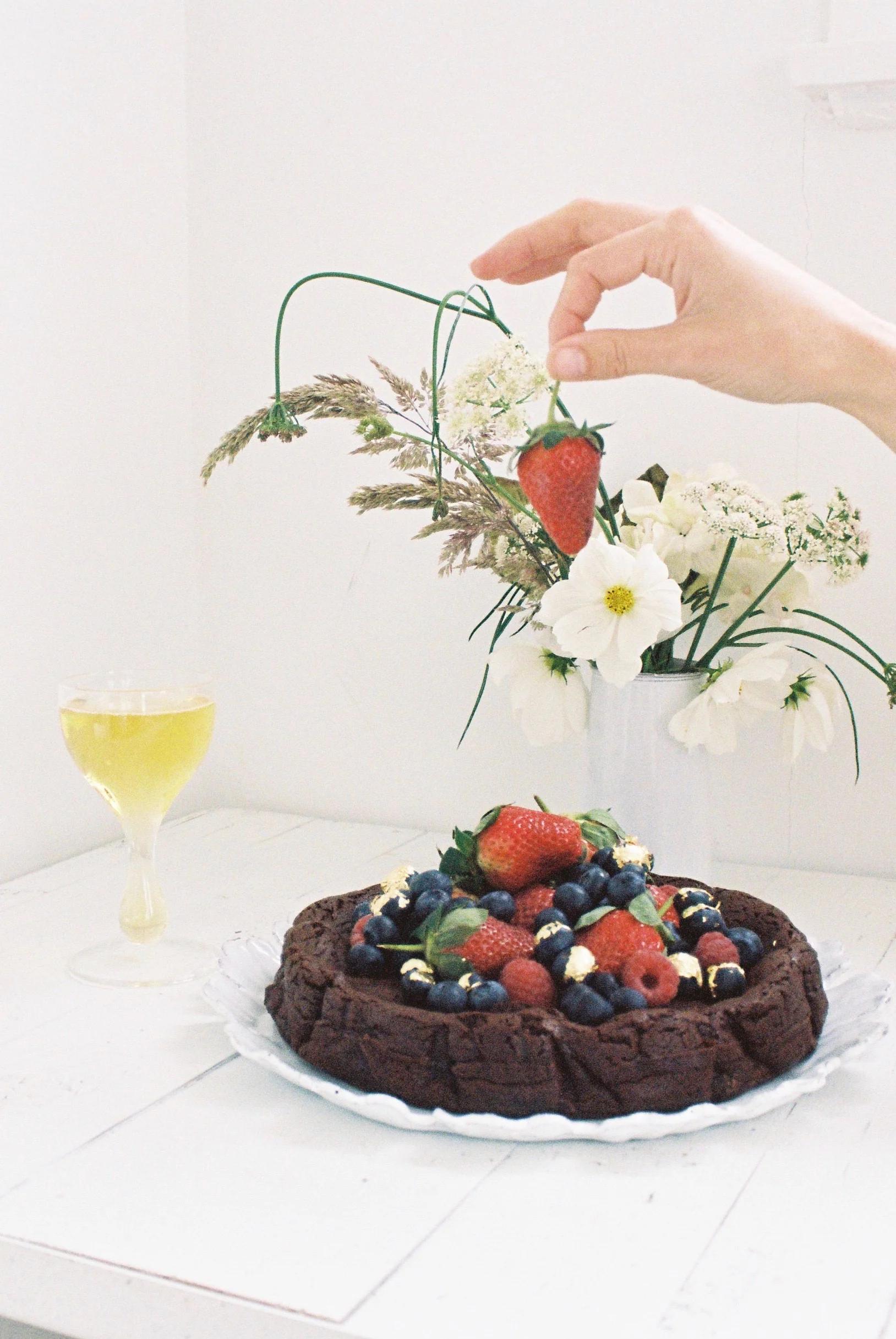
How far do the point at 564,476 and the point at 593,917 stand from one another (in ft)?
0.87

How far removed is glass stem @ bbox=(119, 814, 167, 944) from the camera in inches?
41.3

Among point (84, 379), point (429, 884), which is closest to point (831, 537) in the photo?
point (429, 884)

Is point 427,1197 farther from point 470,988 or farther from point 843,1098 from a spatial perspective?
point 843,1098

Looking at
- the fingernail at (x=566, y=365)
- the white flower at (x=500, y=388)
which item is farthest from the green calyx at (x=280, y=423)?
the fingernail at (x=566, y=365)

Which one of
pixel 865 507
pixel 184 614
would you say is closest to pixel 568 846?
pixel 865 507

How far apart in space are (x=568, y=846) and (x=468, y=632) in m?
0.64

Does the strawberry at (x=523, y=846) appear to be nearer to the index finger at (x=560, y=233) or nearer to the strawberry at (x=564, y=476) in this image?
the strawberry at (x=564, y=476)

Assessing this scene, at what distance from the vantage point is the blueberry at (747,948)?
0.83 metres

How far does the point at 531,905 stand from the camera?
33.3 inches

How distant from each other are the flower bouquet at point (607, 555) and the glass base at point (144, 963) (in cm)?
35

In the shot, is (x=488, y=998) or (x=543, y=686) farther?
(x=543, y=686)

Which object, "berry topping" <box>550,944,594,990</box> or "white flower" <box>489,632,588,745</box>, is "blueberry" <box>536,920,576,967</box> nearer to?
"berry topping" <box>550,944,594,990</box>

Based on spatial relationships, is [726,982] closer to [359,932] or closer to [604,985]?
[604,985]

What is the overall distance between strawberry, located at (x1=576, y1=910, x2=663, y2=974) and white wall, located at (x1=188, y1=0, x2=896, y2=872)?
62cm
